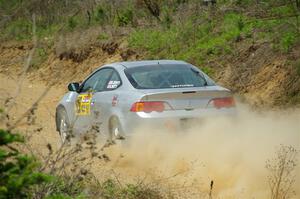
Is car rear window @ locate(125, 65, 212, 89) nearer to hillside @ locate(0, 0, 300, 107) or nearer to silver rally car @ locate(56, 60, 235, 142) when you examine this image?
silver rally car @ locate(56, 60, 235, 142)

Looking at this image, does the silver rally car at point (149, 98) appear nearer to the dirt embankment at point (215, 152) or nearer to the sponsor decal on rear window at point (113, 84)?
the sponsor decal on rear window at point (113, 84)

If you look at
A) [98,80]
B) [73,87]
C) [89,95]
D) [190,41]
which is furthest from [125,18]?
[89,95]

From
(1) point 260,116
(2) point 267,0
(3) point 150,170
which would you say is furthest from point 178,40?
(3) point 150,170

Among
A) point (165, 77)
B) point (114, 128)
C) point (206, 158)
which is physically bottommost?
point (206, 158)

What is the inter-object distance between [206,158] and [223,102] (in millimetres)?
1222

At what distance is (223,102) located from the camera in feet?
36.2

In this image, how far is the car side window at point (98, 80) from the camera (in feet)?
40.6

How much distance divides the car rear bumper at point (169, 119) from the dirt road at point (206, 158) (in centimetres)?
9

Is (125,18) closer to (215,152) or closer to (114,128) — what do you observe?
(114,128)

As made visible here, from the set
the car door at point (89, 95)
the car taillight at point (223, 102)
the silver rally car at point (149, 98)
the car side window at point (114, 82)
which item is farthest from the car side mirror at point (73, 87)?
the car taillight at point (223, 102)

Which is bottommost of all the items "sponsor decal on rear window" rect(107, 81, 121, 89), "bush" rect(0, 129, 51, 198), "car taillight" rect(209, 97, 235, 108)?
"car taillight" rect(209, 97, 235, 108)

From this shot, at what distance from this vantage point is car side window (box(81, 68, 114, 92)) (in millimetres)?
12367

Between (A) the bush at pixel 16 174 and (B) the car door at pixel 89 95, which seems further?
(B) the car door at pixel 89 95

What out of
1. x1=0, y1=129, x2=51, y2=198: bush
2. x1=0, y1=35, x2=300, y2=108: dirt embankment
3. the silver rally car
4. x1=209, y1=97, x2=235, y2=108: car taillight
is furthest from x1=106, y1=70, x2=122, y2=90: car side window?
x1=0, y1=129, x2=51, y2=198: bush
